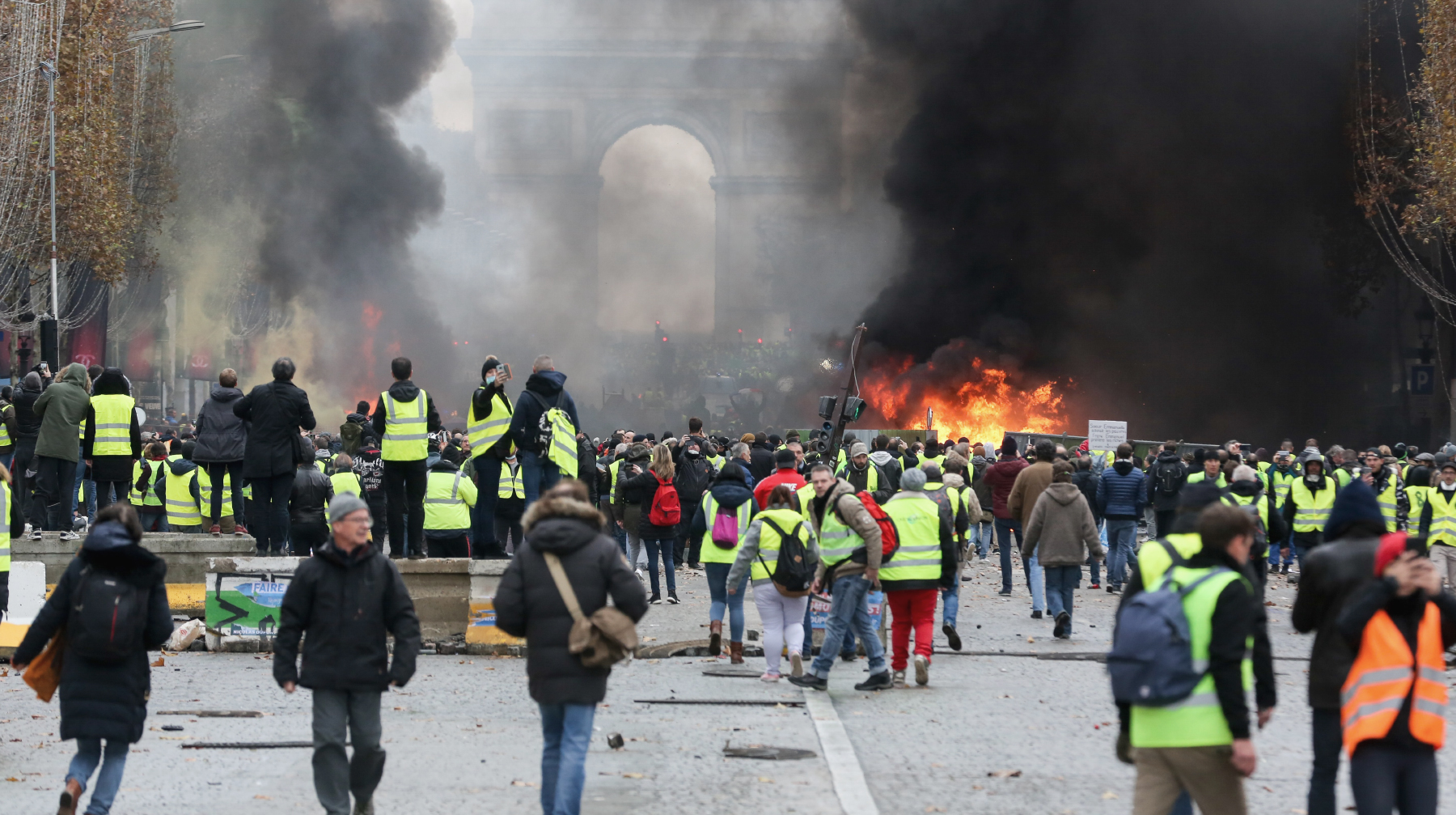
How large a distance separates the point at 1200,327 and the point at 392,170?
2213cm

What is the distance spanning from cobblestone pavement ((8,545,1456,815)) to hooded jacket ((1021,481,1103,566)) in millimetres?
1231

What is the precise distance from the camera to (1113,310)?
3550cm

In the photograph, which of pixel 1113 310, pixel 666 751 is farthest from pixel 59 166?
pixel 666 751

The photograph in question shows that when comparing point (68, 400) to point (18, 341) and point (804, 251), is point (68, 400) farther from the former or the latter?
point (804, 251)

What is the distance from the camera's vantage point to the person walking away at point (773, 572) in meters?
9.69

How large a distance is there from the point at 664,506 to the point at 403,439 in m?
3.90

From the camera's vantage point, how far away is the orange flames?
114 feet

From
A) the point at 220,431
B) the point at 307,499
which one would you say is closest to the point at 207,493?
the point at 307,499

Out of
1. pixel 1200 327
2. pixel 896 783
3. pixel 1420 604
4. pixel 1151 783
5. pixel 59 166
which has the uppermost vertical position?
pixel 59 166

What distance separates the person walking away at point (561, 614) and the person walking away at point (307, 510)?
691 cm

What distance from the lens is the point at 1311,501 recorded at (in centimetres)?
1556

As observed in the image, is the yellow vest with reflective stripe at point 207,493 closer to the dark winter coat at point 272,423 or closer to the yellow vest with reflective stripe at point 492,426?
the dark winter coat at point 272,423

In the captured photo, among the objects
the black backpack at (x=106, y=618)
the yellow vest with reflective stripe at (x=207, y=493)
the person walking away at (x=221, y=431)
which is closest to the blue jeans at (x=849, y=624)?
the black backpack at (x=106, y=618)

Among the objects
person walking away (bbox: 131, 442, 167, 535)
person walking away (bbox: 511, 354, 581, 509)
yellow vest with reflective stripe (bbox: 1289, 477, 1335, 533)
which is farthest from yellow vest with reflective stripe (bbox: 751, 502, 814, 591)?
yellow vest with reflective stripe (bbox: 1289, 477, 1335, 533)
